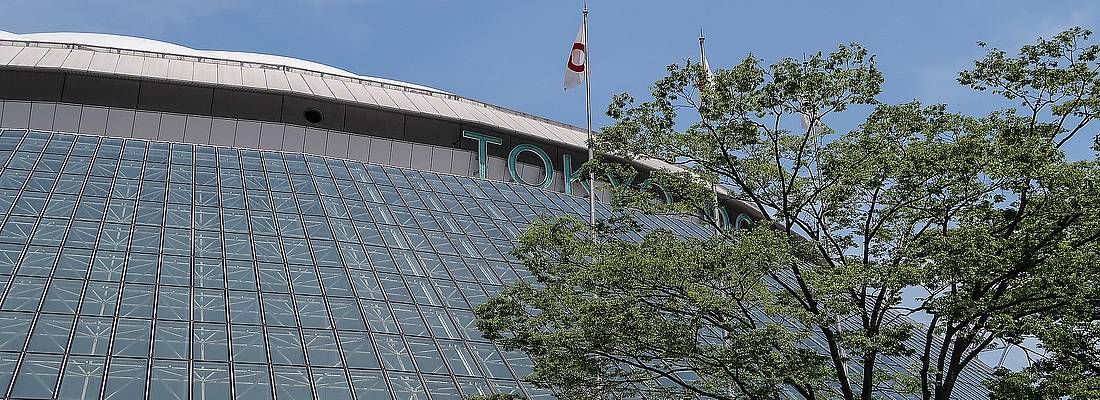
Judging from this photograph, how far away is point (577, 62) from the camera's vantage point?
128ft

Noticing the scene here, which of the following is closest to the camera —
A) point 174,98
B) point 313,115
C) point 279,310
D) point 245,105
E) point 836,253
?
point 836,253

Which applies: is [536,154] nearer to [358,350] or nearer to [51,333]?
[358,350]

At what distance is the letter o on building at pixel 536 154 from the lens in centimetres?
4022

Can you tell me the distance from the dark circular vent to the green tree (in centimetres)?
2257

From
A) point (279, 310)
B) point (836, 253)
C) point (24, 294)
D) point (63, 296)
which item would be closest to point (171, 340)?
point (63, 296)

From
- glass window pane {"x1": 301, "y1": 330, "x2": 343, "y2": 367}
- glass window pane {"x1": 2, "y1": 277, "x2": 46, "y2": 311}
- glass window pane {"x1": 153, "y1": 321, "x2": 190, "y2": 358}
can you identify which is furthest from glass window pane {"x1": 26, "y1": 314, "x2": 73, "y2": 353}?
glass window pane {"x1": 301, "y1": 330, "x2": 343, "y2": 367}

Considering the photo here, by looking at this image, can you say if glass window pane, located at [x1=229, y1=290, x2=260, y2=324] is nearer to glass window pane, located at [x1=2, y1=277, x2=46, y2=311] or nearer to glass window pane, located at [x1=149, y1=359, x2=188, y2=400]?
glass window pane, located at [x1=149, y1=359, x2=188, y2=400]

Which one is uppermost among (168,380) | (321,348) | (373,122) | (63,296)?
(373,122)

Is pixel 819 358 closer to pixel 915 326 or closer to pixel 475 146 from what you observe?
pixel 915 326

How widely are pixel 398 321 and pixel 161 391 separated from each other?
260 inches

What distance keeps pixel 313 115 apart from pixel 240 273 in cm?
1490

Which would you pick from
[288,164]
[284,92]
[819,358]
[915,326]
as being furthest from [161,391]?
[284,92]

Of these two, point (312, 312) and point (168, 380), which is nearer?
point (168, 380)

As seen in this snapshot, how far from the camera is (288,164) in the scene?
35562mm
